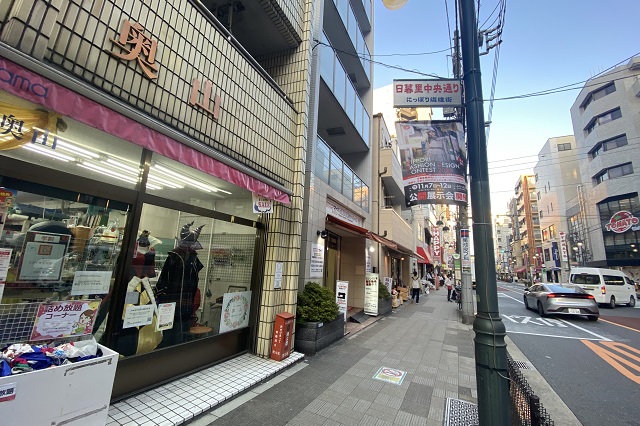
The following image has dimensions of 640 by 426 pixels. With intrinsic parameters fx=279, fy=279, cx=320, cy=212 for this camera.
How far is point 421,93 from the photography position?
16.2 ft

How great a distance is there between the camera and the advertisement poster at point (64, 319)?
3178 millimetres

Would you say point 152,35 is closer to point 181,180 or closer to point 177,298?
point 181,180

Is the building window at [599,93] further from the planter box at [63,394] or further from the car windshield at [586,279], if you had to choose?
the planter box at [63,394]

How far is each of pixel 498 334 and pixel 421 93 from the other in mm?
3958

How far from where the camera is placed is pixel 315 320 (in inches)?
265

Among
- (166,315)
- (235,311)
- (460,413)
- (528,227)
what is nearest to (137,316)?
(166,315)

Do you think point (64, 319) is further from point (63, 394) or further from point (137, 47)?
point (137, 47)

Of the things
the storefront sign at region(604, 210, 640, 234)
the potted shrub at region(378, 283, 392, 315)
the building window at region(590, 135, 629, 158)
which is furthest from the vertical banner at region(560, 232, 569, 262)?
the potted shrub at region(378, 283, 392, 315)

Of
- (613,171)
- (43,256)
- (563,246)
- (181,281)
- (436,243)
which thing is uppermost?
(613,171)

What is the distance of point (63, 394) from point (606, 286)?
24.4 m

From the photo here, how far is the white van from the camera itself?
54.3 feet

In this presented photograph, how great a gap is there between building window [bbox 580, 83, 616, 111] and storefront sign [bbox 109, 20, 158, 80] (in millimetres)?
45279

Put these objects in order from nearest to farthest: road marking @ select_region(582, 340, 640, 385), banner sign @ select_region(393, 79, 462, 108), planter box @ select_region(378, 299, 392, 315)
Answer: banner sign @ select_region(393, 79, 462, 108) → road marking @ select_region(582, 340, 640, 385) → planter box @ select_region(378, 299, 392, 315)

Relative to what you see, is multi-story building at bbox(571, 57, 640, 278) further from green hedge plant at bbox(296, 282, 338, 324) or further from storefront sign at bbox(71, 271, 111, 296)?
storefront sign at bbox(71, 271, 111, 296)
